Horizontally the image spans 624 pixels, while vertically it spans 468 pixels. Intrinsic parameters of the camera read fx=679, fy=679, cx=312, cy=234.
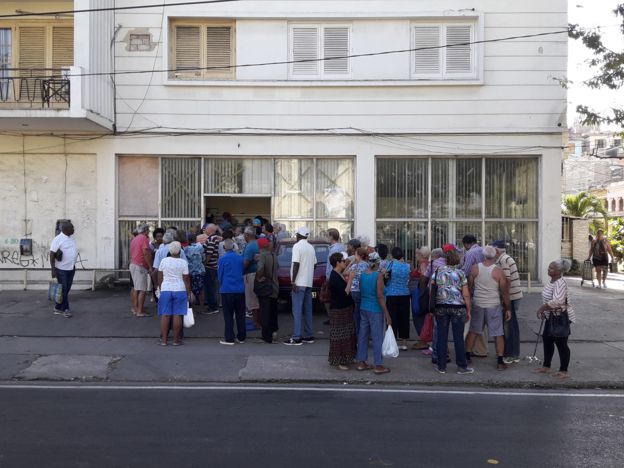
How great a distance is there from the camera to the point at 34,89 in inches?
620

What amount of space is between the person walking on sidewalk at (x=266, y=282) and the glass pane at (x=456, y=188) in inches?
247

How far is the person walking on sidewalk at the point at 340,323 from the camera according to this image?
970 cm

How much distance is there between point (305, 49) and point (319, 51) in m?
0.34

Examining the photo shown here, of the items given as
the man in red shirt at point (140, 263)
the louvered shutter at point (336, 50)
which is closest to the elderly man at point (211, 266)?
the man in red shirt at point (140, 263)

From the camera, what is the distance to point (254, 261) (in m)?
11.6

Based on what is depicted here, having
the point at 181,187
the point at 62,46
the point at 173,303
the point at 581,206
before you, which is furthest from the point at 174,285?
the point at 581,206

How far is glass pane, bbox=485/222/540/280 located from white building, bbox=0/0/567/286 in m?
0.03

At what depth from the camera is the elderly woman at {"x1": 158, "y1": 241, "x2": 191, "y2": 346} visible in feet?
36.1

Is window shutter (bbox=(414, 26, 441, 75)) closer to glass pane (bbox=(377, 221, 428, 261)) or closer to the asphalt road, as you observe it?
glass pane (bbox=(377, 221, 428, 261))

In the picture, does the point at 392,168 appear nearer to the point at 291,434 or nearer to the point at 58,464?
the point at 291,434

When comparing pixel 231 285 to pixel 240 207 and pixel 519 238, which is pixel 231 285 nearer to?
pixel 240 207

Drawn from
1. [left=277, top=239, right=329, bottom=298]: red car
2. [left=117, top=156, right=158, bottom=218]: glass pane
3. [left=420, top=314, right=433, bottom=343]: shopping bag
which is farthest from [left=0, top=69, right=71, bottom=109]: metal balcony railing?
[left=420, top=314, right=433, bottom=343]: shopping bag

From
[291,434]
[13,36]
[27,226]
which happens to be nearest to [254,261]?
[291,434]

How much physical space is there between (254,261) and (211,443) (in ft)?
17.9
